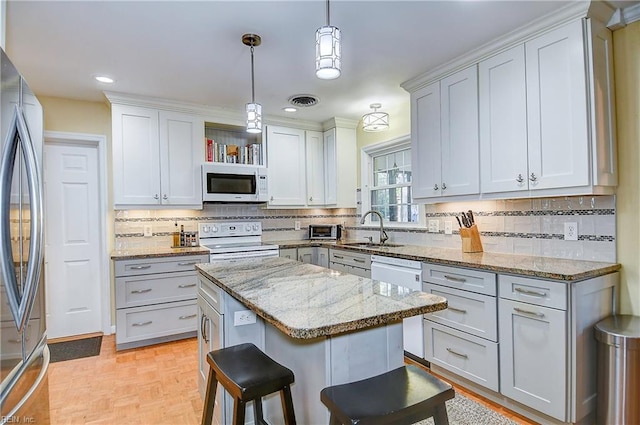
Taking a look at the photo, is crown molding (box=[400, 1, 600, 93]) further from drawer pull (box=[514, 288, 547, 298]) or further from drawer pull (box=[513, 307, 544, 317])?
drawer pull (box=[513, 307, 544, 317])

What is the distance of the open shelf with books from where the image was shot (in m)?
4.04

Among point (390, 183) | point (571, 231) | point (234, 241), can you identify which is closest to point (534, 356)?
A: point (571, 231)

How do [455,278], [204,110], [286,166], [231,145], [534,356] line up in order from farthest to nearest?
[286,166] < [231,145] < [204,110] < [455,278] < [534,356]

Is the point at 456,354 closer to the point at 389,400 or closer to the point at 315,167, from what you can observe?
the point at 389,400

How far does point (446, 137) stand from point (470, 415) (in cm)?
204

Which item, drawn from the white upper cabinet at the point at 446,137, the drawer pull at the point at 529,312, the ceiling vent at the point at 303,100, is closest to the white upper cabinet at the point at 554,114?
the white upper cabinet at the point at 446,137

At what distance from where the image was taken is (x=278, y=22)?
2223 millimetres

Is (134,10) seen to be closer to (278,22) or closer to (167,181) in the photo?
(278,22)

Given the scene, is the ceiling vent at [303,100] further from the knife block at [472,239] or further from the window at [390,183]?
the knife block at [472,239]

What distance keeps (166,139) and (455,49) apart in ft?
9.37

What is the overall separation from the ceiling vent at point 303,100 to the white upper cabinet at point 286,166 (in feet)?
2.08

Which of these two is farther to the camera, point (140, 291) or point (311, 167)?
point (311, 167)

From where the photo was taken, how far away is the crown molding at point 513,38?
2082 mm

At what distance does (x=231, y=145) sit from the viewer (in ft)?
14.0
